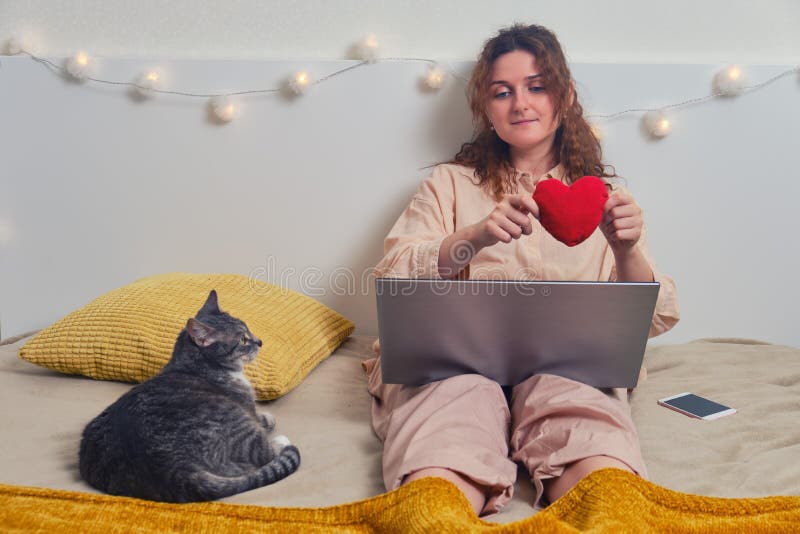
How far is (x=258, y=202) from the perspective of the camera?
1.86 m

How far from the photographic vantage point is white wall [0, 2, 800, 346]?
1745 millimetres

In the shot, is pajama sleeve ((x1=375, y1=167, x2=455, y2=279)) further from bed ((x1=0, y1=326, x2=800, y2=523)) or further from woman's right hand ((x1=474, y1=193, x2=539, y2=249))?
bed ((x1=0, y1=326, x2=800, y2=523))

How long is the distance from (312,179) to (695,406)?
1136 millimetres

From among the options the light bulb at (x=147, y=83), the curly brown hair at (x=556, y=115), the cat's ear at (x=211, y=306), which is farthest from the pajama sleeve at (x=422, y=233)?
the light bulb at (x=147, y=83)

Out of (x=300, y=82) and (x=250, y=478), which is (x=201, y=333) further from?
(x=300, y=82)

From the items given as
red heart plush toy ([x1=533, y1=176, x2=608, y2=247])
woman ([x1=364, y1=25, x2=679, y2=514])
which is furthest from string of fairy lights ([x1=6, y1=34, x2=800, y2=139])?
red heart plush toy ([x1=533, y1=176, x2=608, y2=247])

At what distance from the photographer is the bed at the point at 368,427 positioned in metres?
1.00

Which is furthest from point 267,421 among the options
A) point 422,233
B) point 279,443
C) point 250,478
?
point 422,233

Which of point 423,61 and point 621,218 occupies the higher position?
point 423,61

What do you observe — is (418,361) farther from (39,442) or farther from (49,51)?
(49,51)

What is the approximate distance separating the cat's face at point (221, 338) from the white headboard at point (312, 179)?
73 centimetres

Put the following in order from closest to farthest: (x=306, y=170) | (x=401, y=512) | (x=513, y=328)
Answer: (x=401, y=512) < (x=513, y=328) < (x=306, y=170)

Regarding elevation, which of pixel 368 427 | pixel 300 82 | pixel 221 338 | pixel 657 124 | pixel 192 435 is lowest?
pixel 368 427

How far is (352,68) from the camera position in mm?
1772
